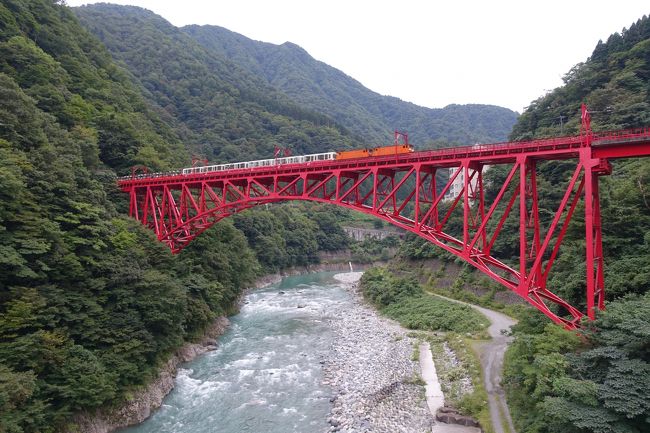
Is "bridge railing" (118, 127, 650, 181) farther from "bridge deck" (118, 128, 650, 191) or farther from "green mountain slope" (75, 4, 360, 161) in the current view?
"green mountain slope" (75, 4, 360, 161)

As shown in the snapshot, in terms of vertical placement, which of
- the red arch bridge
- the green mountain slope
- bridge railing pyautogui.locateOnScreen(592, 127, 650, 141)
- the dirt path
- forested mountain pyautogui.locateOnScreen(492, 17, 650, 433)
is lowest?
the dirt path

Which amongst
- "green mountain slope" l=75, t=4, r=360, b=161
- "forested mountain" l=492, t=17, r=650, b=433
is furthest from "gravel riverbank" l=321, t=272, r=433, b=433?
"green mountain slope" l=75, t=4, r=360, b=161

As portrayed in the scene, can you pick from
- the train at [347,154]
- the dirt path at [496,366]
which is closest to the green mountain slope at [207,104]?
the train at [347,154]

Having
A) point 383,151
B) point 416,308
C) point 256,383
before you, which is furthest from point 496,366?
point 416,308

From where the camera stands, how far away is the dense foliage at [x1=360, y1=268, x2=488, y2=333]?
27556 mm

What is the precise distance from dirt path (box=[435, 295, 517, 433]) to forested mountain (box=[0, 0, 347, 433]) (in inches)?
562

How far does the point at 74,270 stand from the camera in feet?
54.3

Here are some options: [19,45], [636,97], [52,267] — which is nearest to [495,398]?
[52,267]

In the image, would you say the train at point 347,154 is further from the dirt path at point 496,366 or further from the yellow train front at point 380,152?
the dirt path at point 496,366

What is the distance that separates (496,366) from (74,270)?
62.8 feet

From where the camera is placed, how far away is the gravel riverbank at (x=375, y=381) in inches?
643

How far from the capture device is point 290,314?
122 ft

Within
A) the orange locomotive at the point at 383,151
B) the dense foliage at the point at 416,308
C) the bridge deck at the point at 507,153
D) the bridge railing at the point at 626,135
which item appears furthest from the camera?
the dense foliage at the point at 416,308

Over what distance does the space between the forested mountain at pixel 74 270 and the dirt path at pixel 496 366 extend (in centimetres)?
1427
